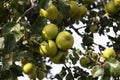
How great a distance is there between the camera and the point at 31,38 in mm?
2283

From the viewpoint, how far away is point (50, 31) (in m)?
2.28

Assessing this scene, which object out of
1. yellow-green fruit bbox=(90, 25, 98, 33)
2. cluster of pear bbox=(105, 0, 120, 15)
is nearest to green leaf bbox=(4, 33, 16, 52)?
cluster of pear bbox=(105, 0, 120, 15)

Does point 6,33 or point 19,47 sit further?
point 19,47

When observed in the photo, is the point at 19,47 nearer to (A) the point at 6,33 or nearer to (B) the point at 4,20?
(A) the point at 6,33

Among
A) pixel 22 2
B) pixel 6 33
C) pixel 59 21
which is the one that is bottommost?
pixel 6 33

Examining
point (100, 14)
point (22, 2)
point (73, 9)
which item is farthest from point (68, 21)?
point (100, 14)

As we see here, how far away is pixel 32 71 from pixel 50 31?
47 centimetres

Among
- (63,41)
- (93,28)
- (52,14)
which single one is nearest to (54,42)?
(63,41)

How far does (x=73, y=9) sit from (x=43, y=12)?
224 millimetres

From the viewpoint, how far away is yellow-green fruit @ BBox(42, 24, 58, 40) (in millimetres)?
2279

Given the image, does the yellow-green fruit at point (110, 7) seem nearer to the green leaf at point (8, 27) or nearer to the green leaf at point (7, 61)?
the green leaf at point (8, 27)

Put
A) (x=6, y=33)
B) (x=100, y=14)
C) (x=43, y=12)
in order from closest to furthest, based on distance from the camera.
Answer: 1. (x=6, y=33)
2. (x=43, y=12)
3. (x=100, y=14)

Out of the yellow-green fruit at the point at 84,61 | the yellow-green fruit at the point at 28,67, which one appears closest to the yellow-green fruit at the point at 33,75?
the yellow-green fruit at the point at 28,67

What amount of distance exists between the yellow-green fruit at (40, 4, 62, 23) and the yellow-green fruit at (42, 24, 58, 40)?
61 mm
